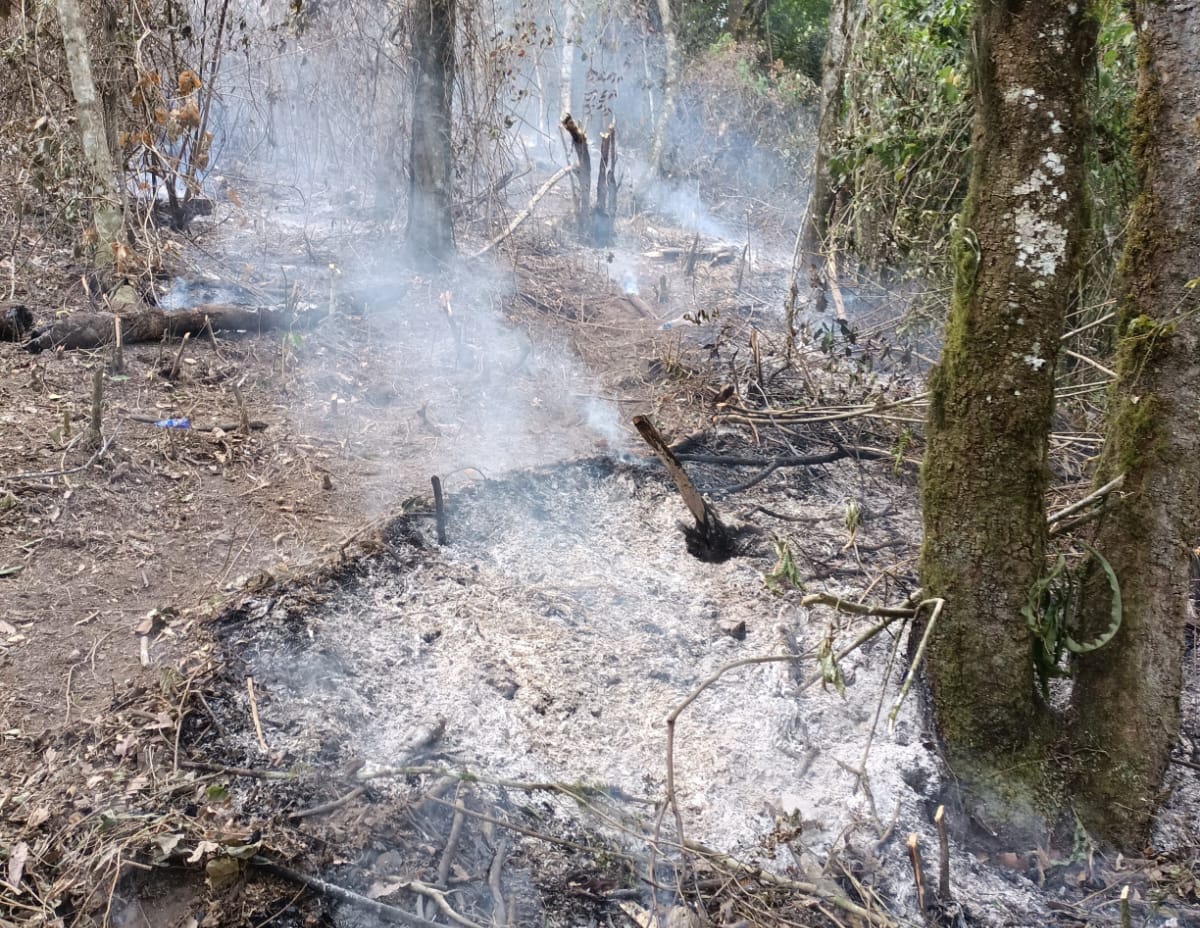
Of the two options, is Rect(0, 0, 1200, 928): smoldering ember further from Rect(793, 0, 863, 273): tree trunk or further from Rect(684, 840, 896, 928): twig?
Rect(793, 0, 863, 273): tree trunk

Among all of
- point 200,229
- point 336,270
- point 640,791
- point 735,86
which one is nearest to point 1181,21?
point 640,791

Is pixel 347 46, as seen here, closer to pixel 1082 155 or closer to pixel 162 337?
pixel 162 337

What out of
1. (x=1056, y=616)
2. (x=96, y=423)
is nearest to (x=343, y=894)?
(x=1056, y=616)

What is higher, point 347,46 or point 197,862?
point 347,46

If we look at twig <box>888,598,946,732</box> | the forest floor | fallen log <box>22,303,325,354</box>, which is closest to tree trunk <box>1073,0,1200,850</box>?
the forest floor

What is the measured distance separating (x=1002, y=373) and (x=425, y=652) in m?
2.17

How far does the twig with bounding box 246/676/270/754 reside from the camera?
270cm

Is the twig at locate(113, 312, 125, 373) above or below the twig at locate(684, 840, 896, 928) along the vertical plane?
above

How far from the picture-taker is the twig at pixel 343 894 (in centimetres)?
222

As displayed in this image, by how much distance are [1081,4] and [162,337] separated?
5428 millimetres

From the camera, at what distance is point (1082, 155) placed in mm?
2277

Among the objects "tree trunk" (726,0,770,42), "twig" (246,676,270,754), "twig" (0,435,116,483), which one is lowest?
"twig" (246,676,270,754)

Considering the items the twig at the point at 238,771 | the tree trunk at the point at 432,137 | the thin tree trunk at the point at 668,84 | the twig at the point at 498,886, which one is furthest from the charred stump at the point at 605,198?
the twig at the point at 498,886

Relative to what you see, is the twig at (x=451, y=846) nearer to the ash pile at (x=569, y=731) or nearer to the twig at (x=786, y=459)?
the ash pile at (x=569, y=731)
